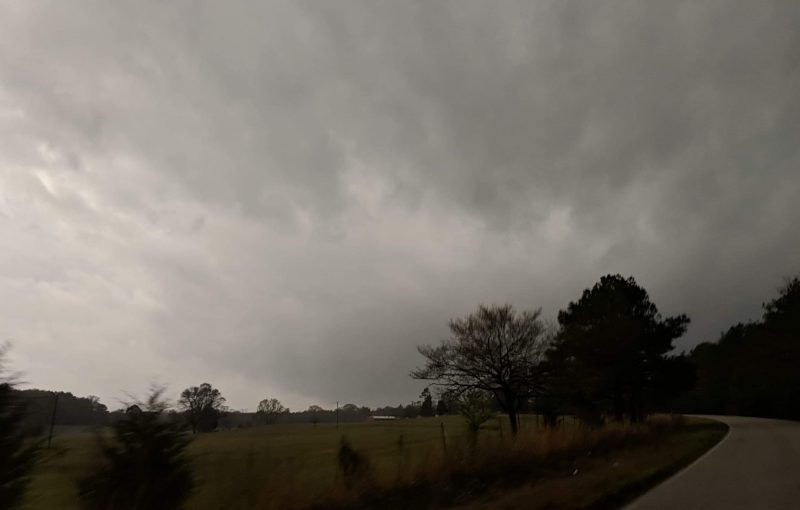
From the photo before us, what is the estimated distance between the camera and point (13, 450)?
6.03 m

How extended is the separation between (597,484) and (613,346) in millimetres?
27504

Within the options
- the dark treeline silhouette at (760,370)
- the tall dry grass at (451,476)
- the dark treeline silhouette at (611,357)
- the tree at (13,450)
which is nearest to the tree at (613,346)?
the dark treeline silhouette at (611,357)

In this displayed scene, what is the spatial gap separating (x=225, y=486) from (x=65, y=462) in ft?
7.72

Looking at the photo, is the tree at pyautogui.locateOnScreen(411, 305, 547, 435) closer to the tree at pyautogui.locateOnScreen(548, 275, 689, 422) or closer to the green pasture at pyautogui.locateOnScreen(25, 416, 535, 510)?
the tree at pyautogui.locateOnScreen(548, 275, 689, 422)

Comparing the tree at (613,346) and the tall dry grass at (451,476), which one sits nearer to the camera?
the tall dry grass at (451,476)

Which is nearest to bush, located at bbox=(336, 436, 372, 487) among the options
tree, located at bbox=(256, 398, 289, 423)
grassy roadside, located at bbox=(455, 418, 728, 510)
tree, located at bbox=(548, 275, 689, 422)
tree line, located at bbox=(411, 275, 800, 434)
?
grassy roadside, located at bbox=(455, 418, 728, 510)

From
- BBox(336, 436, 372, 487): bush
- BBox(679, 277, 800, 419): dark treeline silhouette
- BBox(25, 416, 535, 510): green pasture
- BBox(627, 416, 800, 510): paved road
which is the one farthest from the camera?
BBox(679, 277, 800, 419): dark treeline silhouette

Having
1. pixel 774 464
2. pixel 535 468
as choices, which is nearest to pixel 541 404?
pixel 774 464

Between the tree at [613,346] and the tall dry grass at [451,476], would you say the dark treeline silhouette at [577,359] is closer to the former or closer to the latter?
the tree at [613,346]

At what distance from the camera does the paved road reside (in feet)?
31.0

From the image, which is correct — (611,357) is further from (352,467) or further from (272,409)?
(272,409)

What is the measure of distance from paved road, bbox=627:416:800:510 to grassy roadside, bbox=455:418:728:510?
382 mm

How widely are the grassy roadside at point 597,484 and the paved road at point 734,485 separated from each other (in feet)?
1.25

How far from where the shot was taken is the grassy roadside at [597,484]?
927 centimetres
